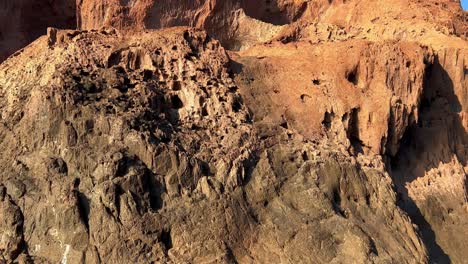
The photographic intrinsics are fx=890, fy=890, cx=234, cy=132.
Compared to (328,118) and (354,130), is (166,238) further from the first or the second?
(354,130)

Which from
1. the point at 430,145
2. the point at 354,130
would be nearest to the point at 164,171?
the point at 354,130

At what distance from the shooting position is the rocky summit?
19.8 metres

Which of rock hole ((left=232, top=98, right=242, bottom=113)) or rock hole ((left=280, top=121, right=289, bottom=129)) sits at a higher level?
rock hole ((left=232, top=98, right=242, bottom=113))

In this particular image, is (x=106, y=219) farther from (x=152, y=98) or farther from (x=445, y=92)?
(x=445, y=92)

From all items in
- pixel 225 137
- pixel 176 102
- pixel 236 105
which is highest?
pixel 176 102

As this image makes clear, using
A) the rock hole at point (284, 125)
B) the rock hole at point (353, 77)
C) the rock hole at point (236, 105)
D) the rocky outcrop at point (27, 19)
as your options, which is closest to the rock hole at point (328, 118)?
the rock hole at point (284, 125)

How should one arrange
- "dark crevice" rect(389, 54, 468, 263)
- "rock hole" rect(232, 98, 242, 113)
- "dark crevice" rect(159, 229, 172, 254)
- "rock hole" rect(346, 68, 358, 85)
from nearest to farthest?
"dark crevice" rect(159, 229, 172, 254)
"rock hole" rect(232, 98, 242, 113)
"dark crevice" rect(389, 54, 468, 263)
"rock hole" rect(346, 68, 358, 85)

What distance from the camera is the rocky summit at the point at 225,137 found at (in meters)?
19.8

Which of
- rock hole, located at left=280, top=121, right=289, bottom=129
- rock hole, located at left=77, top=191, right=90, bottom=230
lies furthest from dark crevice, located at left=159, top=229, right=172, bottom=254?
rock hole, located at left=280, top=121, right=289, bottom=129

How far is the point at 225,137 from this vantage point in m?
22.3

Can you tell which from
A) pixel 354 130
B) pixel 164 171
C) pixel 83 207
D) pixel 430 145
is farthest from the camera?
pixel 430 145

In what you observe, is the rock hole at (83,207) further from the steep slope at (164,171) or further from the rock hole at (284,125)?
the rock hole at (284,125)

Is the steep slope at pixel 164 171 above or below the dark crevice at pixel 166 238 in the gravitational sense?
above

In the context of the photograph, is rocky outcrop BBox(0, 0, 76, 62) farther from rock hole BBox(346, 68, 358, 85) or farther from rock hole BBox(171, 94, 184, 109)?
rock hole BBox(346, 68, 358, 85)
